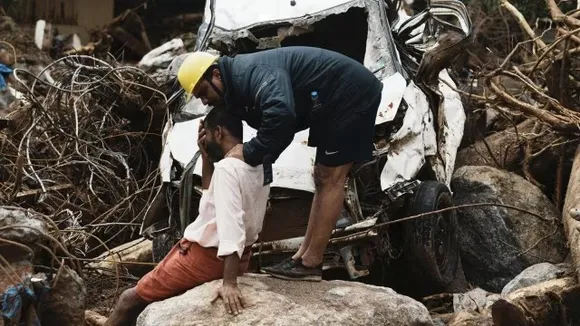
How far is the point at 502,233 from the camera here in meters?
7.51

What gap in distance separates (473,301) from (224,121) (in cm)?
241

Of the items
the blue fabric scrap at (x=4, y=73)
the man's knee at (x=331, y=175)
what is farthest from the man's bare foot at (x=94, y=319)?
the blue fabric scrap at (x=4, y=73)

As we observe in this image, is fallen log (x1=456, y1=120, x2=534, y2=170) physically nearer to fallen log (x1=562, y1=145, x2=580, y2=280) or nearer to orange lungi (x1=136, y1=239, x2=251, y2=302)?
fallen log (x1=562, y1=145, x2=580, y2=280)

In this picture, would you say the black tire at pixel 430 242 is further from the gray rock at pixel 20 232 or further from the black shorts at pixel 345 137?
the gray rock at pixel 20 232

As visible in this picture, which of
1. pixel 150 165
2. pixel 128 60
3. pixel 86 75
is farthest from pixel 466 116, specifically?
pixel 128 60

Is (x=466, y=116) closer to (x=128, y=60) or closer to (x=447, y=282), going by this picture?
(x=447, y=282)

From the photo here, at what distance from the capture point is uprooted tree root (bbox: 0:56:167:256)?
8.00 meters

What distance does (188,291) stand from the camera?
484cm

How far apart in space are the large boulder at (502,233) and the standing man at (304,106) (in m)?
2.42

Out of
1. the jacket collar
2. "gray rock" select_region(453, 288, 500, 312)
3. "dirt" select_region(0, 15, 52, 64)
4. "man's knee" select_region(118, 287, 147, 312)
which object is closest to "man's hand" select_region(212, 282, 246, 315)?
"man's knee" select_region(118, 287, 147, 312)

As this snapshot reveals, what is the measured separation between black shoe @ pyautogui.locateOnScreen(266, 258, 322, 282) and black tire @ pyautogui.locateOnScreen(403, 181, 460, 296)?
1.53m

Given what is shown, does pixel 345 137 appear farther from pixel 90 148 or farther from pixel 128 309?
pixel 90 148

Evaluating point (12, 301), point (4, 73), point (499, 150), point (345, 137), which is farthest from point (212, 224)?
point (4, 73)

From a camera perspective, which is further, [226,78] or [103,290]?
[103,290]
